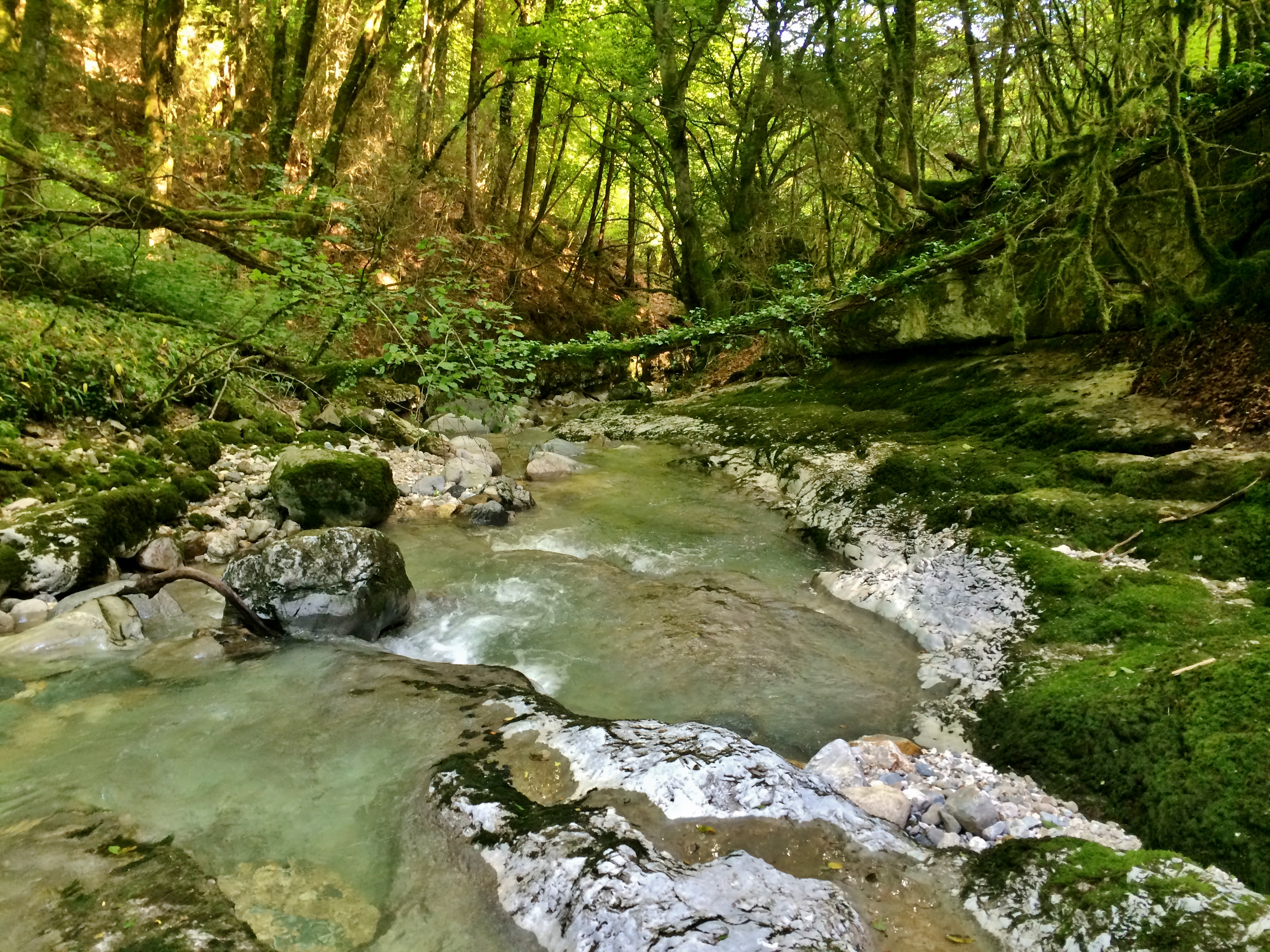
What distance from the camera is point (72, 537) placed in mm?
4512

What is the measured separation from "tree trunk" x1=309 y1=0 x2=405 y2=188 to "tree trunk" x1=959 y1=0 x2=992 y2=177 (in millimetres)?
10361

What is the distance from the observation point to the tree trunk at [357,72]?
12.4 meters

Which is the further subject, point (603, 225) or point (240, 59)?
point (603, 225)

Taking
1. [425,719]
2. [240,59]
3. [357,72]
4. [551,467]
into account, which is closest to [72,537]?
[425,719]

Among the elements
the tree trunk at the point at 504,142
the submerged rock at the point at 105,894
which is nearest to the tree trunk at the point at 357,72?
the tree trunk at the point at 504,142

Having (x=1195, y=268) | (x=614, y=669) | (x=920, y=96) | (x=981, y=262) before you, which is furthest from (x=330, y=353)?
(x=1195, y=268)

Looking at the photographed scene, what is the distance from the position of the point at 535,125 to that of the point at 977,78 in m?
10.3

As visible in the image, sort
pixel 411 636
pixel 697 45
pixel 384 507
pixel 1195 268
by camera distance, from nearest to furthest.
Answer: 1. pixel 411 636
2. pixel 1195 268
3. pixel 384 507
4. pixel 697 45

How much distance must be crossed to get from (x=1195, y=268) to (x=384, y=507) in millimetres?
7770

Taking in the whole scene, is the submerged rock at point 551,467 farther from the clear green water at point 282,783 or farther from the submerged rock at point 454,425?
the clear green water at point 282,783

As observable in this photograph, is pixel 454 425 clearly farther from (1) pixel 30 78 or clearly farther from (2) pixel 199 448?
(1) pixel 30 78

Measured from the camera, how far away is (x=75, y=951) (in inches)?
74.2

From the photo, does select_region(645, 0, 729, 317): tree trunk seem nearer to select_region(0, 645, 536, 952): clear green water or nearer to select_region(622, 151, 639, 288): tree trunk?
select_region(622, 151, 639, 288): tree trunk

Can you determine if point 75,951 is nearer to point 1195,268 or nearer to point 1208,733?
point 1208,733
